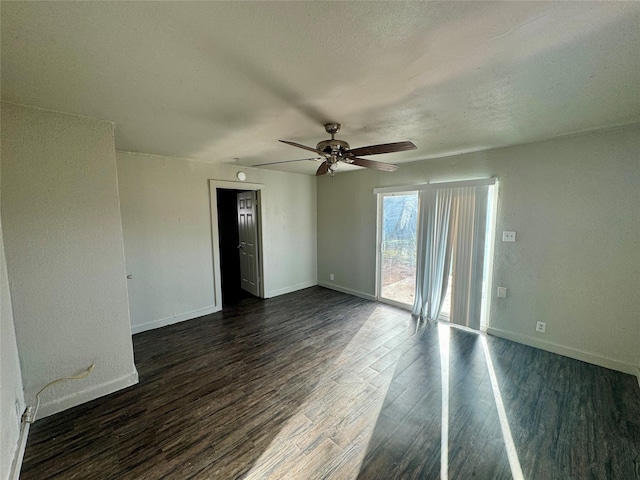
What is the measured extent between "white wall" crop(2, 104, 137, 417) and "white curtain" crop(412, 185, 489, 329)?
3.65 m

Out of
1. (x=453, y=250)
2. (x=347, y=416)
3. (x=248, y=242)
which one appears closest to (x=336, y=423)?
(x=347, y=416)

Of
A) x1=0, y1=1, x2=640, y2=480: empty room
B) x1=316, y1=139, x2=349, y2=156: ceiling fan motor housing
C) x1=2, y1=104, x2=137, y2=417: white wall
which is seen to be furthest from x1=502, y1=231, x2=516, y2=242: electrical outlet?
x1=2, y1=104, x2=137, y2=417: white wall

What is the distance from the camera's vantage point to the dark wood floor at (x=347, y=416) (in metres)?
1.59

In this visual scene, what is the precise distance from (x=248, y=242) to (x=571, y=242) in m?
4.66

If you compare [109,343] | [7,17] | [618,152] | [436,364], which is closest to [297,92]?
[7,17]

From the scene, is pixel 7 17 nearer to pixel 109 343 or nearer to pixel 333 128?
pixel 333 128


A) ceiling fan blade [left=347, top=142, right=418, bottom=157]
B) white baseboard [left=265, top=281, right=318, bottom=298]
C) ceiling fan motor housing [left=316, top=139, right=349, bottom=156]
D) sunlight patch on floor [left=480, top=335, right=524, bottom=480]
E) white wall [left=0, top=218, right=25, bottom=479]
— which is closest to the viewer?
white wall [left=0, top=218, right=25, bottom=479]

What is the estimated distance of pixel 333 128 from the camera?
2.22 meters

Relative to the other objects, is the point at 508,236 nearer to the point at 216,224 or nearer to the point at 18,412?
the point at 216,224

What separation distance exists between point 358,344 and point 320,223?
2.85m

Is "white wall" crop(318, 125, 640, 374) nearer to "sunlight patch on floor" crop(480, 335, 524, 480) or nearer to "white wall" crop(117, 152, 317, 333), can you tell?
"sunlight patch on floor" crop(480, 335, 524, 480)

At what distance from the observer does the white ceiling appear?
1.04 m

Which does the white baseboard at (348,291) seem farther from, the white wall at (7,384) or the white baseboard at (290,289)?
the white wall at (7,384)

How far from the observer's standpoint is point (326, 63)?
1367 millimetres
